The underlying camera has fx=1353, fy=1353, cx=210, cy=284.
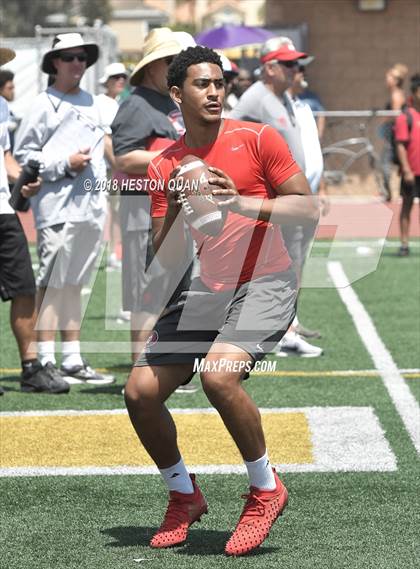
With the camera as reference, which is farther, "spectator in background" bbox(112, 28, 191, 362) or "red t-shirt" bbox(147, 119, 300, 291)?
"spectator in background" bbox(112, 28, 191, 362)

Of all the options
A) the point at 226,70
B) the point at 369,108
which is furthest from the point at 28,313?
the point at 369,108

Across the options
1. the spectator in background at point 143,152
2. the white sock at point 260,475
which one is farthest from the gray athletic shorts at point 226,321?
the spectator in background at point 143,152

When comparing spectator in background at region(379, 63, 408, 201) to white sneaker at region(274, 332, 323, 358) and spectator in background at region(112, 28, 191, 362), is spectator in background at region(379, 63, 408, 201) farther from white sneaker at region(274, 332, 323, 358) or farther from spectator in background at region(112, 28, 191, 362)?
spectator in background at region(112, 28, 191, 362)

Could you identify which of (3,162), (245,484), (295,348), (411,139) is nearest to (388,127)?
(411,139)

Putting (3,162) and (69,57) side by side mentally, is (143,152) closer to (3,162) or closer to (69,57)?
(3,162)

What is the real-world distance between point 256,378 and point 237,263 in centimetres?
366

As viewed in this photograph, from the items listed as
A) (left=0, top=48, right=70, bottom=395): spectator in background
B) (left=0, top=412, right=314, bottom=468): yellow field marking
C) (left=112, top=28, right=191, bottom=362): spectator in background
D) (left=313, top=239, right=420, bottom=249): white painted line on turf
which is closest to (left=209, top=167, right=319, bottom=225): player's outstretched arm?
(left=0, top=412, right=314, bottom=468): yellow field marking

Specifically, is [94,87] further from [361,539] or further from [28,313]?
[361,539]

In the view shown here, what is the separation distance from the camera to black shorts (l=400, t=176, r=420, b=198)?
15727 mm

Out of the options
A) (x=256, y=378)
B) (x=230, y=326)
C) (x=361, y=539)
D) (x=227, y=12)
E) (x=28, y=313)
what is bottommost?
(x=227, y=12)

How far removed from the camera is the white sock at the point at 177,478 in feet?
17.7

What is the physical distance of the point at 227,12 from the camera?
304 feet

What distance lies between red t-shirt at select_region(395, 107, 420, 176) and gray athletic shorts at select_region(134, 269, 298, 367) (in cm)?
1069

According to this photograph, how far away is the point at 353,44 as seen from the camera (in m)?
25.8
